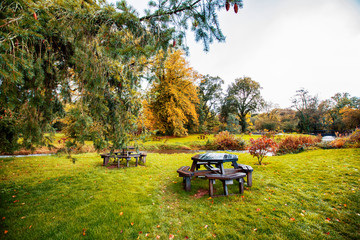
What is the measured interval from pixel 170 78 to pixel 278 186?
18254 millimetres

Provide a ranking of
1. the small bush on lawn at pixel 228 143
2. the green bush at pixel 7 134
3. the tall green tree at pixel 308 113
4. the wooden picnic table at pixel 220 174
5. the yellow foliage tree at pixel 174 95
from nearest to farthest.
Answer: the green bush at pixel 7 134 → the wooden picnic table at pixel 220 174 → the small bush on lawn at pixel 228 143 → the yellow foliage tree at pixel 174 95 → the tall green tree at pixel 308 113

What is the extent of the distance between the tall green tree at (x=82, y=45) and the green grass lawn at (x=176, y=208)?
1.59 meters

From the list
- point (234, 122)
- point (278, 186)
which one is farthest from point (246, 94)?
point (278, 186)

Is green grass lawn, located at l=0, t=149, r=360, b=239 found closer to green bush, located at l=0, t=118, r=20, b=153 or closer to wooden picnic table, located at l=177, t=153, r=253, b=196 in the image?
wooden picnic table, located at l=177, t=153, r=253, b=196

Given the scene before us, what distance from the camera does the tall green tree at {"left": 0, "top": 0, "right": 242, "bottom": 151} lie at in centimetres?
218

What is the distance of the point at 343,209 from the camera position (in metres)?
3.30

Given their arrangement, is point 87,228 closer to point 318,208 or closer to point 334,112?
point 318,208

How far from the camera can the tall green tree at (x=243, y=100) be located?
3388 centimetres

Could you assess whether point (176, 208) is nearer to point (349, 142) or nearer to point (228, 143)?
point (228, 143)

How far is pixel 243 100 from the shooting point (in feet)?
116

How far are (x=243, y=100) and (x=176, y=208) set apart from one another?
35825 millimetres

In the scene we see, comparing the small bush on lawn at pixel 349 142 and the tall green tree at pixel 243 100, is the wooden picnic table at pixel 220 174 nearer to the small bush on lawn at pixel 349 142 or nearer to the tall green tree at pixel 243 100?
the small bush on lawn at pixel 349 142

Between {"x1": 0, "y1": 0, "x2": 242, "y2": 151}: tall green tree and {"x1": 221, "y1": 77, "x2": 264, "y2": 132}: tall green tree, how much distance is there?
33942mm

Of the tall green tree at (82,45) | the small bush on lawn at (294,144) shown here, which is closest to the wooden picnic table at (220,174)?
the tall green tree at (82,45)
